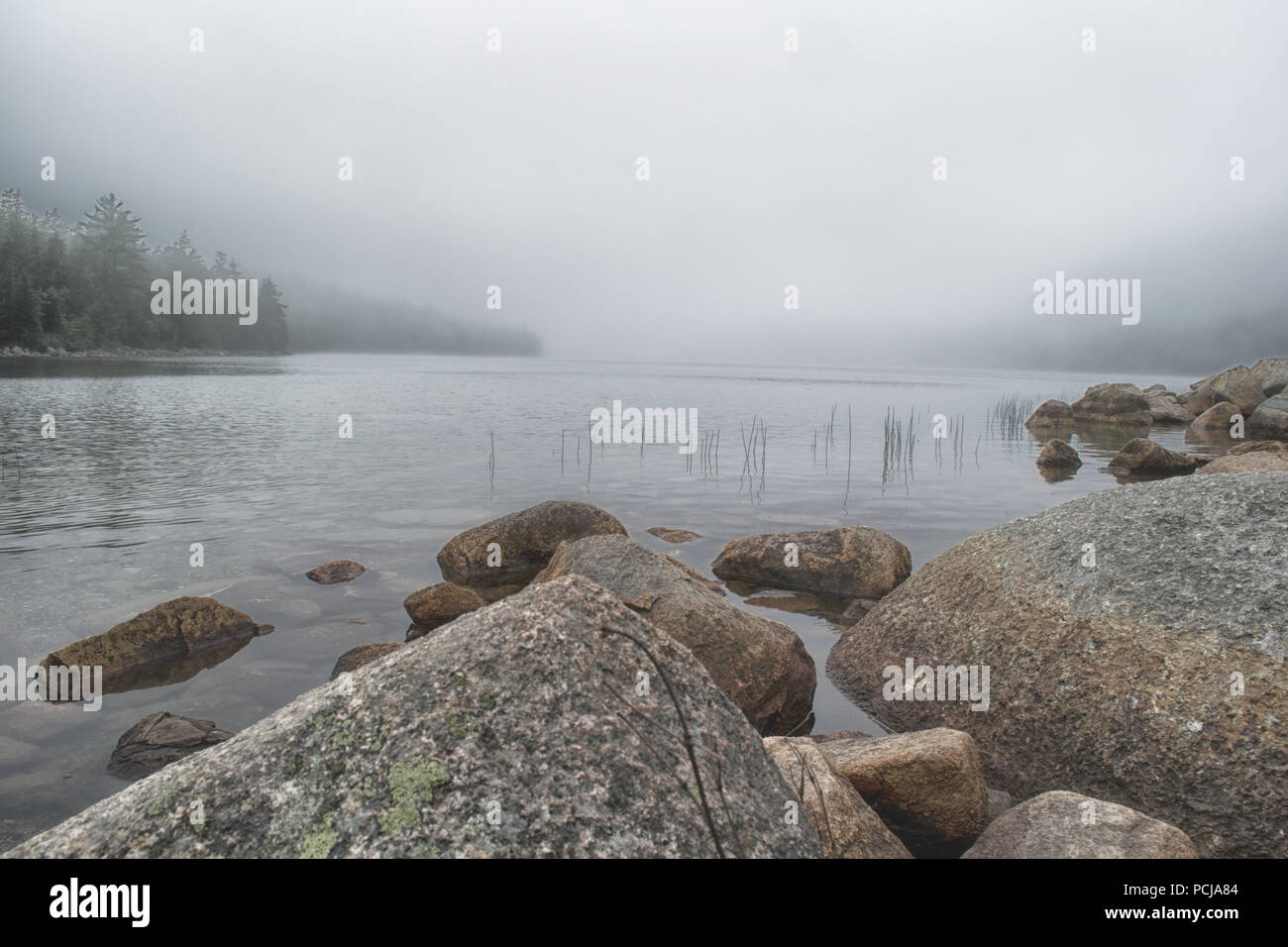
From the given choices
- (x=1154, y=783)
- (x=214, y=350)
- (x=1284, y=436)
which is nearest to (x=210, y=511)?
(x=1154, y=783)

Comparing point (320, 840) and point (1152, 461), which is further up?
point (1152, 461)

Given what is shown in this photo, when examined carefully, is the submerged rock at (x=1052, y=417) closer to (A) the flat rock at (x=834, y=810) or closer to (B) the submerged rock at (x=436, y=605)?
(B) the submerged rock at (x=436, y=605)

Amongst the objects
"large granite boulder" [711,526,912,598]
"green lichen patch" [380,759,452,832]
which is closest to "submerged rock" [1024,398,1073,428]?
"large granite boulder" [711,526,912,598]

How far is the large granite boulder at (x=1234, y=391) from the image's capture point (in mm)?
39219

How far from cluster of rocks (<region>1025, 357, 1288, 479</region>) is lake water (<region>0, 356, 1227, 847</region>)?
1.10 metres

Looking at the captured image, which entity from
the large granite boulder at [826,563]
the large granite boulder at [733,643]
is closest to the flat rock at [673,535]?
the large granite boulder at [826,563]

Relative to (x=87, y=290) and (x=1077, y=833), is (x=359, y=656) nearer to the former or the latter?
(x=1077, y=833)

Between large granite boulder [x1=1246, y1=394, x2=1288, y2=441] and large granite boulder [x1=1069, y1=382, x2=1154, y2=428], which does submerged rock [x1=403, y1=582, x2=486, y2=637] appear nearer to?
large granite boulder [x1=1246, y1=394, x2=1288, y2=441]

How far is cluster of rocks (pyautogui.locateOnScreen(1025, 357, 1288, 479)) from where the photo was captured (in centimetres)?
2425

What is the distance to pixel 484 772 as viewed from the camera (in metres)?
2.61

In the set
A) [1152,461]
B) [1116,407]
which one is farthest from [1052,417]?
[1152,461]

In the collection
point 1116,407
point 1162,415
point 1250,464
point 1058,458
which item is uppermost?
point 1116,407

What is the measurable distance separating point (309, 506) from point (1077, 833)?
16.1m

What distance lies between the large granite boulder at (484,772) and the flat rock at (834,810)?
4.57 ft
